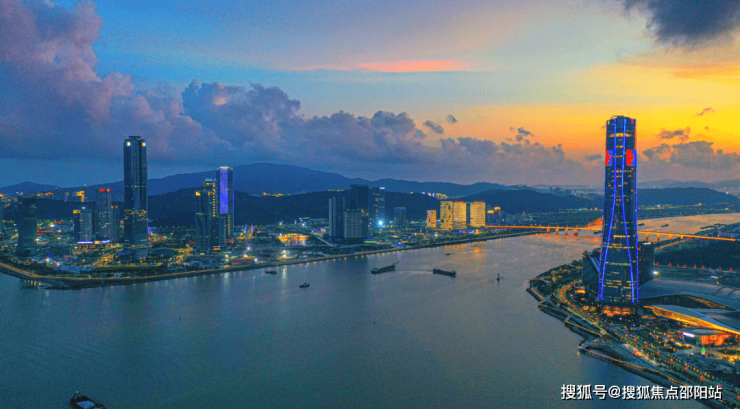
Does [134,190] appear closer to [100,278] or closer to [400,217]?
[100,278]

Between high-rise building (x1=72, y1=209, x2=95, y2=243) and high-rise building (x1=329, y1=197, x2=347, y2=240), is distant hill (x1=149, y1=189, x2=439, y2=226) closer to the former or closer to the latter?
high-rise building (x1=72, y1=209, x2=95, y2=243)

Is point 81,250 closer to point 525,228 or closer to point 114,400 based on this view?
point 114,400

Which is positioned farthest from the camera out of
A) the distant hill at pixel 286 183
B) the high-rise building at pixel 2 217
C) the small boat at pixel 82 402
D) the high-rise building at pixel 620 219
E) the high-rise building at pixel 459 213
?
the distant hill at pixel 286 183

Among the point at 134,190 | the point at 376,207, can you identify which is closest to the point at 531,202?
the point at 376,207

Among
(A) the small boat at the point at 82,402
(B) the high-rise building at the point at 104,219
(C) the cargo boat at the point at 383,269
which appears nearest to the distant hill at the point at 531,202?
(C) the cargo boat at the point at 383,269

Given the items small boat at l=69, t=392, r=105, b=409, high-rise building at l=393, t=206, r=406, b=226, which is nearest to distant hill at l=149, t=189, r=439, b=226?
high-rise building at l=393, t=206, r=406, b=226

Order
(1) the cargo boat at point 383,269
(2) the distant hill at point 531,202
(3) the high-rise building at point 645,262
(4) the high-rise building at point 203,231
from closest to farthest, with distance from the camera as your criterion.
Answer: (3) the high-rise building at point 645,262 → (1) the cargo boat at point 383,269 → (4) the high-rise building at point 203,231 → (2) the distant hill at point 531,202

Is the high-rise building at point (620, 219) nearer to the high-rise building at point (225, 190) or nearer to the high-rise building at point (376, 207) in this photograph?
the high-rise building at point (376, 207)
